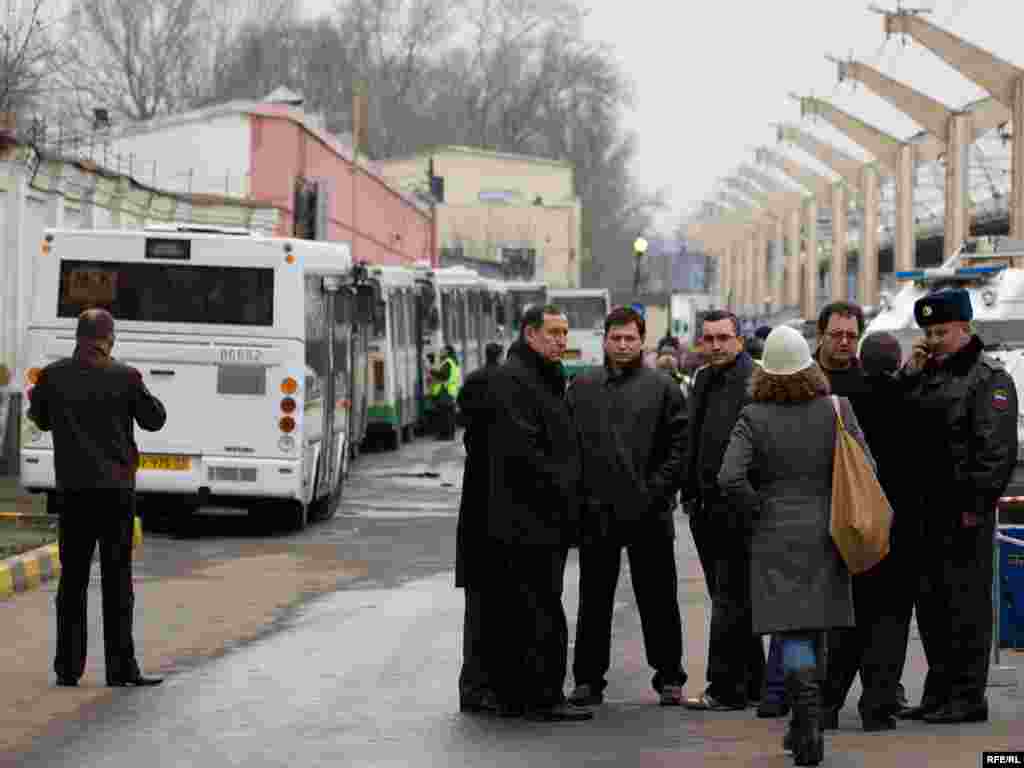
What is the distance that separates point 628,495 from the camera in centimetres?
1057

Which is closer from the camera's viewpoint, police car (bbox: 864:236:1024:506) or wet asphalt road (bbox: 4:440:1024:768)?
wet asphalt road (bbox: 4:440:1024:768)

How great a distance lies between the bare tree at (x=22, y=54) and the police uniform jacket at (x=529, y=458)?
17.0 meters

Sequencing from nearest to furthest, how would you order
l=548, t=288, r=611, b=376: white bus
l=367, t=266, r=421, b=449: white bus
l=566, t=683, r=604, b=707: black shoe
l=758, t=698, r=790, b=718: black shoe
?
1. l=758, t=698, r=790, b=718: black shoe
2. l=566, t=683, r=604, b=707: black shoe
3. l=367, t=266, r=421, b=449: white bus
4. l=548, t=288, r=611, b=376: white bus

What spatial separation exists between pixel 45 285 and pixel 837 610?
12793mm

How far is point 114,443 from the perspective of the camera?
11.6 meters

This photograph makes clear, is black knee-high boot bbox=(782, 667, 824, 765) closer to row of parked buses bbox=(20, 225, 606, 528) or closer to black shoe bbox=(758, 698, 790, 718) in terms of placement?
black shoe bbox=(758, 698, 790, 718)

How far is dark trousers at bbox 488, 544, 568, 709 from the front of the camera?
10.3 metres

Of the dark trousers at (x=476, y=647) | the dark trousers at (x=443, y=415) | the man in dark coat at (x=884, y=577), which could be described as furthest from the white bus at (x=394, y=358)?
the man in dark coat at (x=884, y=577)

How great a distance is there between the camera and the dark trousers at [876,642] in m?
9.98

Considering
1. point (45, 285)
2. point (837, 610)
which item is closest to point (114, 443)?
point (837, 610)

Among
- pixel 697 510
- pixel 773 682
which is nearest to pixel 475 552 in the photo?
pixel 697 510

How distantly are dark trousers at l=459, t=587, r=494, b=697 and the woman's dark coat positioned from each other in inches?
63.9

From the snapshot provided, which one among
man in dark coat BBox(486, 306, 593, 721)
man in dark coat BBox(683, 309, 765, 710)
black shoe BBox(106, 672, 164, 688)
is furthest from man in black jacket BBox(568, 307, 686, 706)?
black shoe BBox(106, 672, 164, 688)

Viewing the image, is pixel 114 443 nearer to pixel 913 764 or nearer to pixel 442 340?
pixel 913 764
